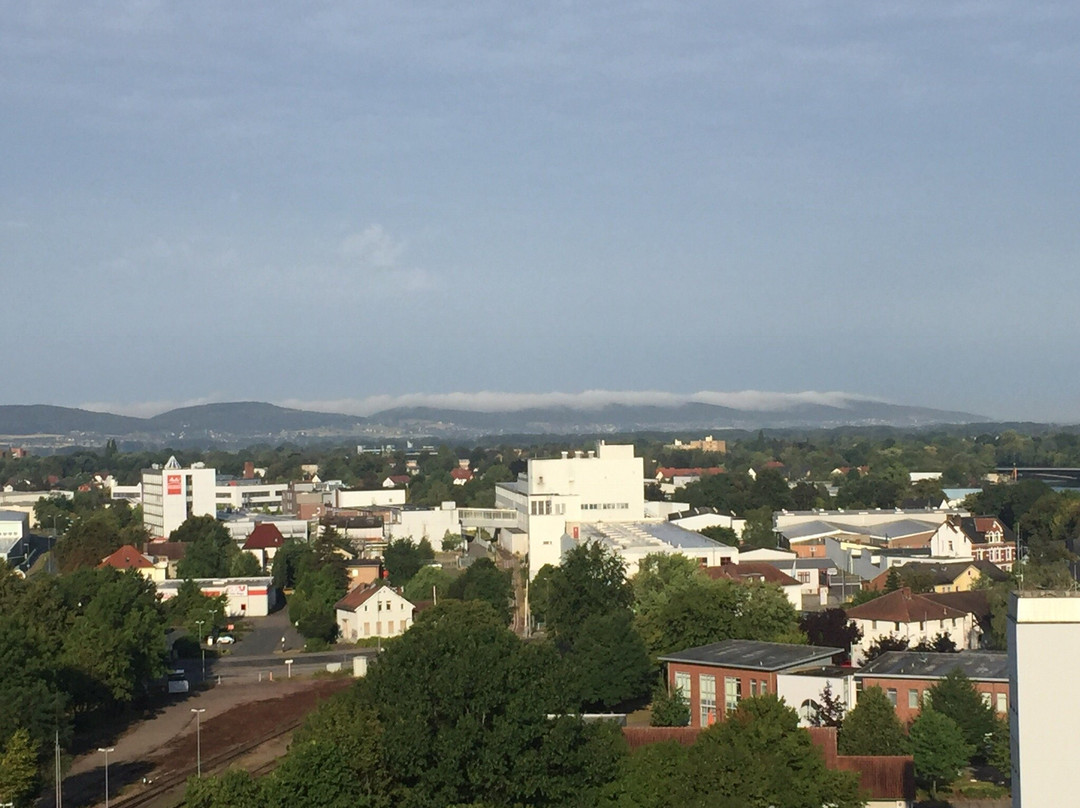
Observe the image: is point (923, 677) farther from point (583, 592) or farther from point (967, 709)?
point (583, 592)

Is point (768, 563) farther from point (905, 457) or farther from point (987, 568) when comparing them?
point (905, 457)

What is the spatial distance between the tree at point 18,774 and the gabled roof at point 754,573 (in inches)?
765

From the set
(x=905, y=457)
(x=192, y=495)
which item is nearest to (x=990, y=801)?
(x=192, y=495)

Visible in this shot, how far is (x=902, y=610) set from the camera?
91.9 ft

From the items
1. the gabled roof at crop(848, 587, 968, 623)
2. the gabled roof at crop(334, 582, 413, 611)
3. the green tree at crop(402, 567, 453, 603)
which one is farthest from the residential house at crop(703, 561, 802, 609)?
the gabled roof at crop(334, 582, 413, 611)

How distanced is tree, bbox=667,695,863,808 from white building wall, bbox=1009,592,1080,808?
4.83 meters

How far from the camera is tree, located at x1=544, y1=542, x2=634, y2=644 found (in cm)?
2873

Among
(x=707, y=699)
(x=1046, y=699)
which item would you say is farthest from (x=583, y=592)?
(x=1046, y=699)

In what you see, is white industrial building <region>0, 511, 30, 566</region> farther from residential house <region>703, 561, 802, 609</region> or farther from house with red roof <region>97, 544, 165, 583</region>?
residential house <region>703, 561, 802, 609</region>

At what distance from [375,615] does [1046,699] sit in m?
26.3

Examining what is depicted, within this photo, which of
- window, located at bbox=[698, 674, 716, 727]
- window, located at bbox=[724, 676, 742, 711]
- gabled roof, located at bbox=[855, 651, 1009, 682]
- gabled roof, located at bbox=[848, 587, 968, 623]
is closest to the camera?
gabled roof, located at bbox=[855, 651, 1009, 682]

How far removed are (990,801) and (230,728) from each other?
12573 millimetres

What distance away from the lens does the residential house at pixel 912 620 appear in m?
27.6

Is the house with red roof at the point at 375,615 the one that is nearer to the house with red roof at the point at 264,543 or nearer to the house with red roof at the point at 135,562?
the house with red roof at the point at 135,562
